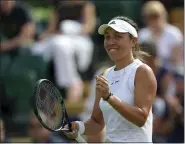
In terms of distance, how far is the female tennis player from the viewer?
14.6 feet

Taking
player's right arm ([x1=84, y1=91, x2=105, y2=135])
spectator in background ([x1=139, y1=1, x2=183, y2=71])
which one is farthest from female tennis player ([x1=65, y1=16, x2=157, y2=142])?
spectator in background ([x1=139, y1=1, x2=183, y2=71])

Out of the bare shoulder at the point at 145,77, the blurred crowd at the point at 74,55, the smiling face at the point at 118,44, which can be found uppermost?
the smiling face at the point at 118,44

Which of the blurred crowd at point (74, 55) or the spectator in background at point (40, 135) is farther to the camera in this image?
the blurred crowd at point (74, 55)

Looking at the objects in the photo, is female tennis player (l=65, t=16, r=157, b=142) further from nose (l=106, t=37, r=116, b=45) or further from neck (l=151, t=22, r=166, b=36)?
neck (l=151, t=22, r=166, b=36)

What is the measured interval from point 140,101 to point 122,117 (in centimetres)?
20

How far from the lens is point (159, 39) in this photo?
898 cm

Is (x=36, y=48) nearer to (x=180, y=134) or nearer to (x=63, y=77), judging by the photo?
(x=63, y=77)

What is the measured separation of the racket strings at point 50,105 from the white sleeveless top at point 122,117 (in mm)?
352

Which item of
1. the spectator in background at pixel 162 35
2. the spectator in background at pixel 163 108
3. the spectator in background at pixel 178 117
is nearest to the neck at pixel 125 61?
the spectator in background at pixel 178 117

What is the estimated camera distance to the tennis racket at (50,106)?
15.3 ft

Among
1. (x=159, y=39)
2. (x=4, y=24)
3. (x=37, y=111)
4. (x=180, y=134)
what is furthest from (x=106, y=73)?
(x=4, y=24)

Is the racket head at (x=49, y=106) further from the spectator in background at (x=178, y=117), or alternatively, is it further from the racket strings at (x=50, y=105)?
the spectator in background at (x=178, y=117)

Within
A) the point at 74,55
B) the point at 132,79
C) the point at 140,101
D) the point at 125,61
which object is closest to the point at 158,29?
the point at 74,55

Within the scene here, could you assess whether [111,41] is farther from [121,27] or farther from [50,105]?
[50,105]
